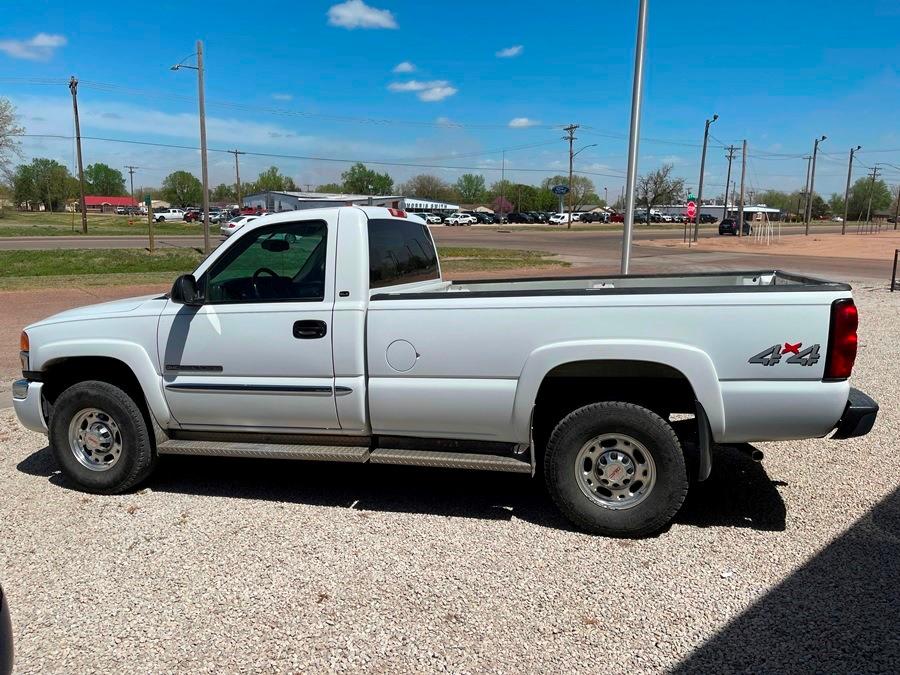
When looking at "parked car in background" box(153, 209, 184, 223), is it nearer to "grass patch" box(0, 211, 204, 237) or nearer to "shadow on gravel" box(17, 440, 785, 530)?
"grass patch" box(0, 211, 204, 237)

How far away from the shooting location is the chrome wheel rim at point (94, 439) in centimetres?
471

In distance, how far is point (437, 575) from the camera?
366cm

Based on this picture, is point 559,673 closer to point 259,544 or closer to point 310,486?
point 259,544

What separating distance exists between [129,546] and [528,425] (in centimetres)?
241

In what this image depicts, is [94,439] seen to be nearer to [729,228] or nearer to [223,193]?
[729,228]

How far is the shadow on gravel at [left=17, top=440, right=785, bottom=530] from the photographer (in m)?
4.44

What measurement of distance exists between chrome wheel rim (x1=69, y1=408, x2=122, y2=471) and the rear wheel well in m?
2.86

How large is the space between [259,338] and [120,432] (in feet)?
4.07

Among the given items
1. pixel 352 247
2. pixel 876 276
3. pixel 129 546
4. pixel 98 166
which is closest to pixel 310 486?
pixel 129 546

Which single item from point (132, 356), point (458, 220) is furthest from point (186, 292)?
point (458, 220)

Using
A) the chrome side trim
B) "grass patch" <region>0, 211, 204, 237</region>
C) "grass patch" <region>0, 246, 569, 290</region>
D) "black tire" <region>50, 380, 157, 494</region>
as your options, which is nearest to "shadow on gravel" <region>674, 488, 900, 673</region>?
the chrome side trim

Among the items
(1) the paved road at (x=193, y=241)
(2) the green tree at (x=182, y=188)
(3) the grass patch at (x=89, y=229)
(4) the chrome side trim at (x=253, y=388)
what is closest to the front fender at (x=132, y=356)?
(4) the chrome side trim at (x=253, y=388)

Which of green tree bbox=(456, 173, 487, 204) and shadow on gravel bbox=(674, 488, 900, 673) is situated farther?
green tree bbox=(456, 173, 487, 204)

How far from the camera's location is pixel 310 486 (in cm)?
498
